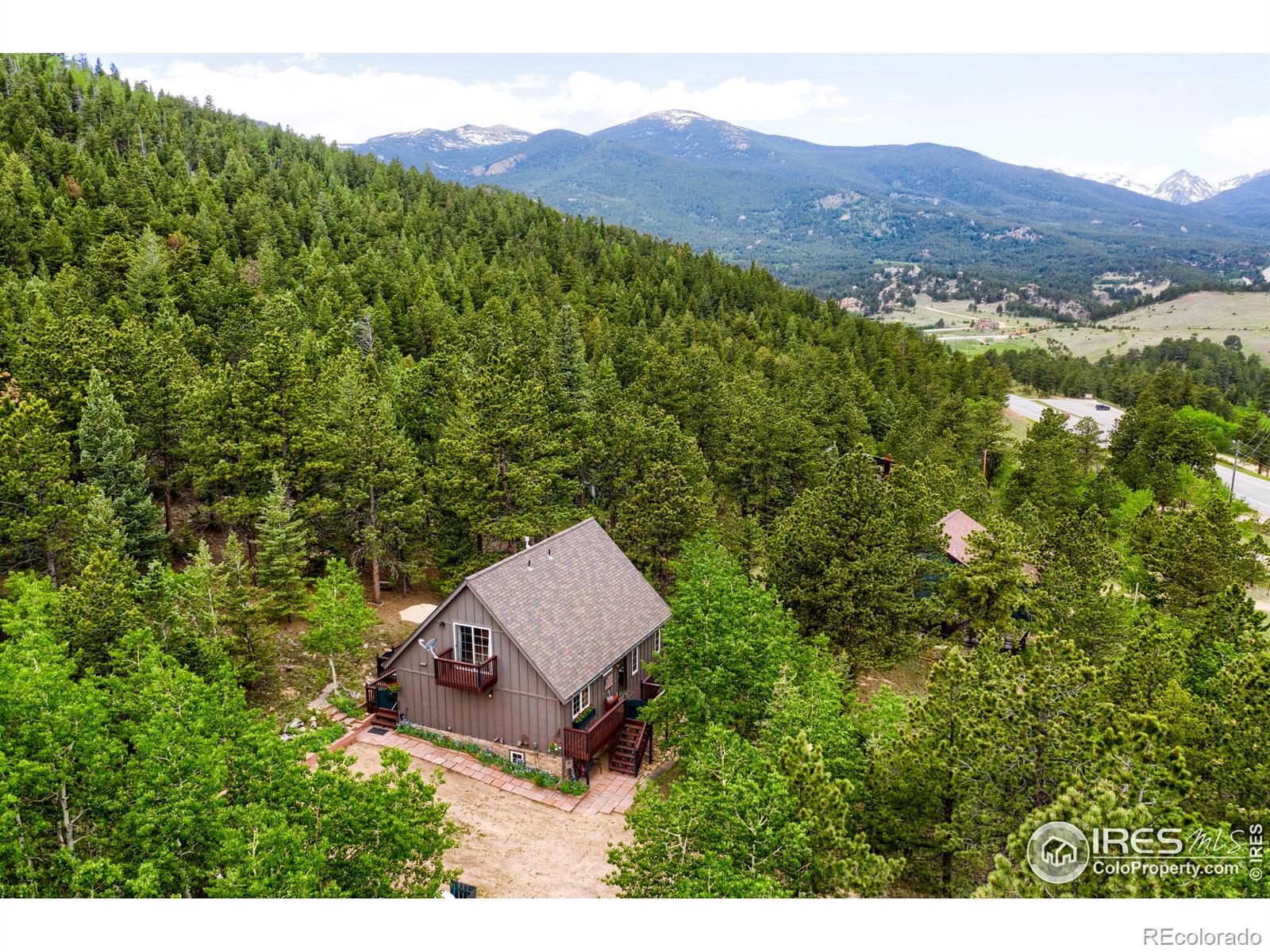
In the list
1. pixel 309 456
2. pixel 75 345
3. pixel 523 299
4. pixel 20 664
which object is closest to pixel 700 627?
pixel 20 664

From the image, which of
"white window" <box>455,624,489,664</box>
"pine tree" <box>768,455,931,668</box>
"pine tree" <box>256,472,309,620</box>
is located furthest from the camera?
"pine tree" <box>256,472,309,620</box>

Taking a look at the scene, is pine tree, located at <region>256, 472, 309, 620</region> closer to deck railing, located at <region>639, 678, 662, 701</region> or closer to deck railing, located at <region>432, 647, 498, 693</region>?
deck railing, located at <region>432, 647, 498, 693</region>

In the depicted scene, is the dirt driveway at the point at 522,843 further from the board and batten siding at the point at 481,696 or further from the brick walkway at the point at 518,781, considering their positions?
the board and batten siding at the point at 481,696

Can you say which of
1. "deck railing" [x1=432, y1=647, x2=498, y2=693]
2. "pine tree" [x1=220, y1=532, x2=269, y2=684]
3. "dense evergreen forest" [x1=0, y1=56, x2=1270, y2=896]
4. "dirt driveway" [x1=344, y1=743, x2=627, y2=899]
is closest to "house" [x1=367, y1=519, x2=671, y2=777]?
"deck railing" [x1=432, y1=647, x2=498, y2=693]

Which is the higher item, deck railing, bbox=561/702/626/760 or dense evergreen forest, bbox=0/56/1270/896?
dense evergreen forest, bbox=0/56/1270/896

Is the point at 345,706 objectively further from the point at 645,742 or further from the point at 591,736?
the point at 645,742

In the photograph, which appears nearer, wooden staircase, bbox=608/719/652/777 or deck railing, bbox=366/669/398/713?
wooden staircase, bbox=608/719/652/777

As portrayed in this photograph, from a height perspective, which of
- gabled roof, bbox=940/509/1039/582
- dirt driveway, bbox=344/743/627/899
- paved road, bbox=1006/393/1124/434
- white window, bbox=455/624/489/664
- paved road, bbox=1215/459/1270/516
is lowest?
paved road, bbox=1215/459/1270/516
